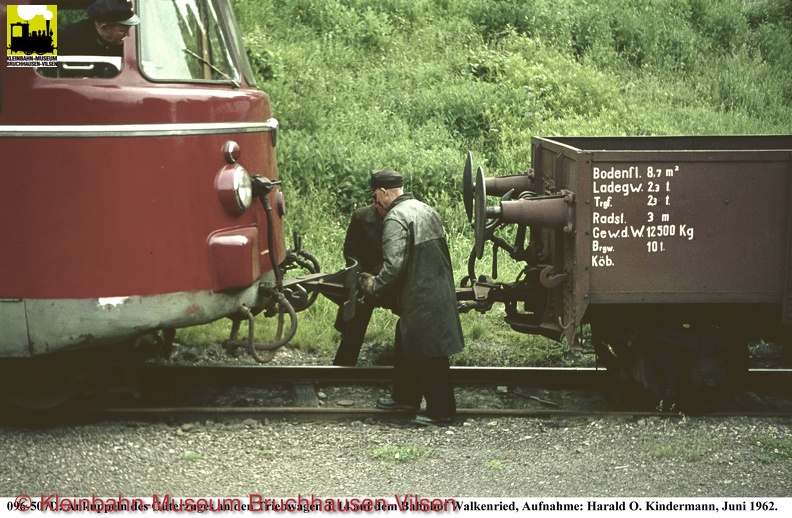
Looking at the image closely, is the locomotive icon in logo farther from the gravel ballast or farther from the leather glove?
the leather glove

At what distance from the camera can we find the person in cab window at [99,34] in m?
5.29

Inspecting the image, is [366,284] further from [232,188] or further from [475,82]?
[475,82]

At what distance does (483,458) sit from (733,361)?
1936 mm

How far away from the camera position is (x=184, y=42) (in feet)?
18.9

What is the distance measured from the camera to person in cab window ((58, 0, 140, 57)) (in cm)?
529

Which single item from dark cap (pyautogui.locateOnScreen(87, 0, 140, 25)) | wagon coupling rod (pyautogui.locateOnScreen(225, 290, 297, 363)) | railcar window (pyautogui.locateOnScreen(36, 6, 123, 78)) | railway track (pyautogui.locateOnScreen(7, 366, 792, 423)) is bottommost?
railway track (pyautogui.locateOnScreen(7, 366, 792, 423))

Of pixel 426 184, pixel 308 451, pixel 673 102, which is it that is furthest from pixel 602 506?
pixel 673 102

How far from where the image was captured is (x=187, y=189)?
215 inches

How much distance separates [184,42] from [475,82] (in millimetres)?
8548

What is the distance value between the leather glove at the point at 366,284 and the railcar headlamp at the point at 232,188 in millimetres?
1023

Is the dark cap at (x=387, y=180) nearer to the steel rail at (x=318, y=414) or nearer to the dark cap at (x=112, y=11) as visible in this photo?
the steel rail at (x=318, y=414)

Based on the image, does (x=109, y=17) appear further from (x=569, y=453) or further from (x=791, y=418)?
(x=791, y=418)

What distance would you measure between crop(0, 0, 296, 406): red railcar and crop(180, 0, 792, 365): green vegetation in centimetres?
416

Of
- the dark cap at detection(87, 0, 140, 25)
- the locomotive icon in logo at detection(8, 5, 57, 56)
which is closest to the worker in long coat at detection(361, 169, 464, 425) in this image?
the dark cap at detection(87, 0, 140, 25)
